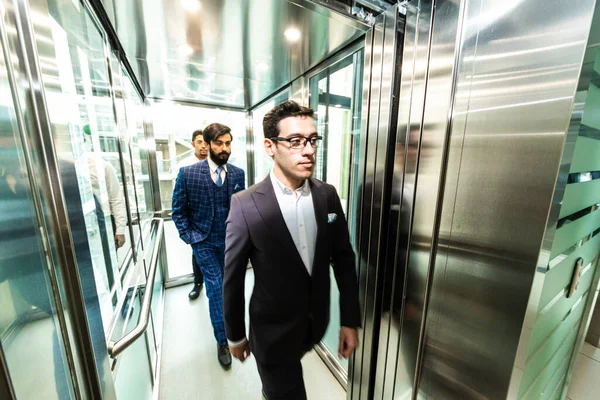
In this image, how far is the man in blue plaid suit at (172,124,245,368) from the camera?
6.46 ft

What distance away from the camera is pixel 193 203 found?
6.62 ft

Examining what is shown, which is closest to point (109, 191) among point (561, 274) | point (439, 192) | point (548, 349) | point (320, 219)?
point (320, 219)

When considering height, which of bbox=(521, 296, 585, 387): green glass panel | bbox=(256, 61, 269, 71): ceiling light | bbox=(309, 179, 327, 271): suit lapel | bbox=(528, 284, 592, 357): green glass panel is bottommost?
bbox=(521, 296, 585, 387): green glass panel

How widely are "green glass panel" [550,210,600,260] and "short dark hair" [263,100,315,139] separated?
1087 mm

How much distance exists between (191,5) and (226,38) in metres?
0.32

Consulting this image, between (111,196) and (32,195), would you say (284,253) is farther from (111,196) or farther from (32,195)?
(111,196)

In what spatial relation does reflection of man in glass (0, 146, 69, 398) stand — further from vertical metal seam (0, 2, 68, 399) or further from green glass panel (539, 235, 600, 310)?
green glass panel (539, 235, 600, 310)

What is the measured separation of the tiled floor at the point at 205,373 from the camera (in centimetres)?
170

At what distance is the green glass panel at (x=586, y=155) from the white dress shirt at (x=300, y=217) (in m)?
0.98

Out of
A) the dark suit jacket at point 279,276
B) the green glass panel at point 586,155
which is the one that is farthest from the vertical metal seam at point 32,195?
the green glass panel at point 586,155

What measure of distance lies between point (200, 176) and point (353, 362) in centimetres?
181

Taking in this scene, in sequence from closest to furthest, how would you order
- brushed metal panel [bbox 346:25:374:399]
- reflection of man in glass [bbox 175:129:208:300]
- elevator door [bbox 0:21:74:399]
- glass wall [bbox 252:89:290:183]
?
1. elevator door [bbox 0:21:74:399]
2. brushed metal panel [bbox 346:25:374:399]
3. reflection of man in glass [bbox 175:129:208:300]
4. glass wall [bbox 252:89:290:183]

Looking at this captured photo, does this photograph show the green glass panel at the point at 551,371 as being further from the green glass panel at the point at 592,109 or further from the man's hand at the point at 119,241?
the man's hand at the point at 119,241

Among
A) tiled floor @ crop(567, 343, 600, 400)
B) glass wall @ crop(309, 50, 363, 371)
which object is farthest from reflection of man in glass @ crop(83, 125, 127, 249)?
tiled floor @ crop(567, 343, 600, 400)
